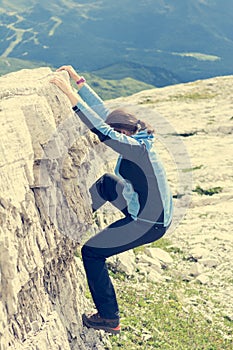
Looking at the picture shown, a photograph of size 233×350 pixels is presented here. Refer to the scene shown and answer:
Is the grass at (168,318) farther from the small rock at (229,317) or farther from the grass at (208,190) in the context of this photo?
the grass at (208,190)

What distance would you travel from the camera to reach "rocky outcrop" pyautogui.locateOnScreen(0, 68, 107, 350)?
8539mm

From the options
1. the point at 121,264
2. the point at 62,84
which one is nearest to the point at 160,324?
the point at 121,264

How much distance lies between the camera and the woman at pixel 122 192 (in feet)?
29.2

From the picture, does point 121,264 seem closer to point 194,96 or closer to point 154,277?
point 154,277

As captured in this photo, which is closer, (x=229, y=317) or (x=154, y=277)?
(x=229, y=317)

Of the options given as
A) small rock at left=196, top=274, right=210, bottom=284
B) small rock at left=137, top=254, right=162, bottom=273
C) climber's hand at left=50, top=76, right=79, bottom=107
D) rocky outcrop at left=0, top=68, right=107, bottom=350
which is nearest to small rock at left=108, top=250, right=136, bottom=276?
small rock at left=137, top=254, right=162, bottom=273

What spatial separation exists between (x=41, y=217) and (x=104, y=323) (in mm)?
2358

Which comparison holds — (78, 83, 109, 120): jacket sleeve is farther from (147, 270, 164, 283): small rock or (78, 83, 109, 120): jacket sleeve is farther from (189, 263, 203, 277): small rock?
(189, 263, 203, 277): small rock

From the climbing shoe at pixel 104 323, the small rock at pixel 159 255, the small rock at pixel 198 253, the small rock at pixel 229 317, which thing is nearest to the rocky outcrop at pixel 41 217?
the climbing shoe at pixel 104 323

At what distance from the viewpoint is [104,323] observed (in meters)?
10.2

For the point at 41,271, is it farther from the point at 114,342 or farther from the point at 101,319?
the point at 114,342

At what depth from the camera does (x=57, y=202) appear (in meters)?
10.2

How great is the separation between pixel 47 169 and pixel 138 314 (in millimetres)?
5081

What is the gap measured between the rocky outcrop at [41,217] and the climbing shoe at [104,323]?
0.36m
